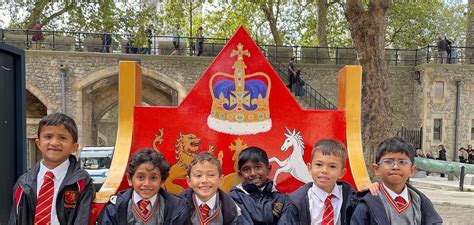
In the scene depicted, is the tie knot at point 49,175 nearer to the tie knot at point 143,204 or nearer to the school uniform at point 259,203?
the tie knot at point 143,204

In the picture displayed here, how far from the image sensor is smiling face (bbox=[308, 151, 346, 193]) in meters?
2.63

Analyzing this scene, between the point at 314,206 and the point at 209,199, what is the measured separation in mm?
631

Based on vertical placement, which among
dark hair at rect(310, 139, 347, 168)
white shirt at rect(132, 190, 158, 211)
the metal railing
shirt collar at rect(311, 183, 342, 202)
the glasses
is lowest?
white shirt at rect(132, 190, 158, 211)

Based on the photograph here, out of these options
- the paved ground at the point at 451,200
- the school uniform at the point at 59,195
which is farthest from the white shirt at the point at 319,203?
the paved ground at the point at 451,200

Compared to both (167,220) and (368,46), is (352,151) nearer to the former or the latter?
(167,220)

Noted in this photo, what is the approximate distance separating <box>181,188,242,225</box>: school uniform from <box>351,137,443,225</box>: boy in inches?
27.0

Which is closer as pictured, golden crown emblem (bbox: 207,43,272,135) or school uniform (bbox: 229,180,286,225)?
school uniform (bbox: 229,180,286,225)

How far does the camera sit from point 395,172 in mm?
2561

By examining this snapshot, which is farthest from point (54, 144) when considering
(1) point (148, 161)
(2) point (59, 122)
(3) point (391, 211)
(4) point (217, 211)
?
(3) point (391, 211)

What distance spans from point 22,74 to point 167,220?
4.55 ft

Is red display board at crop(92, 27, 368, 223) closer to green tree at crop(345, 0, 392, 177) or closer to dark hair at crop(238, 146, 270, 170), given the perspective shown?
dark hair at crop(238, 146, 270, 170)

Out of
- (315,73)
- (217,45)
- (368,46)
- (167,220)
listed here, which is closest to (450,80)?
(315,73)

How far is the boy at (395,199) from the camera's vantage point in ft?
8.27

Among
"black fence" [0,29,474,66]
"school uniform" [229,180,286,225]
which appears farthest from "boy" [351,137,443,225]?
"black fence" [0,29,474,66]
